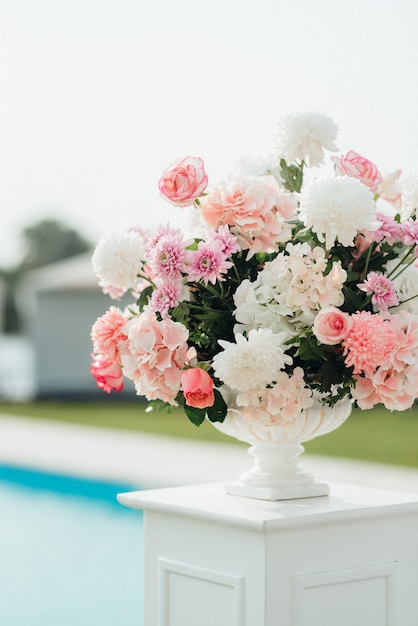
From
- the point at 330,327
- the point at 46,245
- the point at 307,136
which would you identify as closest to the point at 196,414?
the point at 330,327

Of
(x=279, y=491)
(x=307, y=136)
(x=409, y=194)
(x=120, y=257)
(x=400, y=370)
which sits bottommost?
(x=279, y=491)

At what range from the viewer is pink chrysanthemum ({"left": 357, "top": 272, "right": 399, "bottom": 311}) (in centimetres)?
218

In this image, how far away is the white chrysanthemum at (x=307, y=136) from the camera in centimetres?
239

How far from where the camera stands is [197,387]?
2131 mm

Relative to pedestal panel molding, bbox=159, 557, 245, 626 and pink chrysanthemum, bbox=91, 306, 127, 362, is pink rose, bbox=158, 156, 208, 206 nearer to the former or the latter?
pink chrysanthemum, bbox=91, 306, 127, 362

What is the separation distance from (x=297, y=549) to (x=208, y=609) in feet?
0.84

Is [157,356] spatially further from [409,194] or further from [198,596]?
[409,194]

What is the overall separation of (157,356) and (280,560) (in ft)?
1.70

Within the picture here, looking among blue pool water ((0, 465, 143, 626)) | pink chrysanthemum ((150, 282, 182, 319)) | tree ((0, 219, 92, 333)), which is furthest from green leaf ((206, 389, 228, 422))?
tree ((0, 219, 92, 333))

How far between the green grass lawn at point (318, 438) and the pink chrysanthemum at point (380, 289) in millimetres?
8302

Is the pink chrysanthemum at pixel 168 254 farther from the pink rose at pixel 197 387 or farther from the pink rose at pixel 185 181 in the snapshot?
the pink rose at pixel 197 387

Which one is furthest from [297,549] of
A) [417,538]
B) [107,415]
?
[107,415]

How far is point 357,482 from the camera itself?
7.86m

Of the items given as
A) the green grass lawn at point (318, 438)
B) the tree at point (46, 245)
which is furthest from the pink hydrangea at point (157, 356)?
the tree at point (46, 245)
